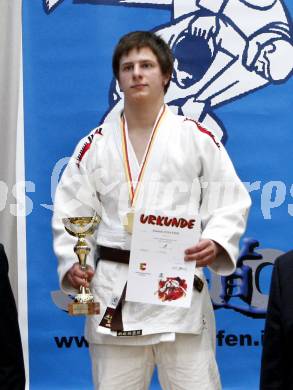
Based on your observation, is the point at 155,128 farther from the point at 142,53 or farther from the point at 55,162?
the point at 55,162

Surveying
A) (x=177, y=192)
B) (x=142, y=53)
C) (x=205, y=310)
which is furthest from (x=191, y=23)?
(x=205, y=310)

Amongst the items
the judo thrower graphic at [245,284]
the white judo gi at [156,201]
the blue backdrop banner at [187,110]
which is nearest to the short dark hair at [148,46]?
the white judo gi at [156,201]

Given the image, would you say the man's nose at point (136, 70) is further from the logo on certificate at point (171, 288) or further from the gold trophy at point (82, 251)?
the logo on certificate at point (171, 288)

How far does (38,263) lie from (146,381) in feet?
3.84

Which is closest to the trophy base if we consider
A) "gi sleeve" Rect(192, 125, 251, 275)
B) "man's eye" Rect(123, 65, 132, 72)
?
"gi sleeve" Rect(192, 125, 251, 275)

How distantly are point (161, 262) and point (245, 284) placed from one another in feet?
4.13

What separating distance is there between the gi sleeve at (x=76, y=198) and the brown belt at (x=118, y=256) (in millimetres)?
87

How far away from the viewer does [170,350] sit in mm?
3117

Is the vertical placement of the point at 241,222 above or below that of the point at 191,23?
below

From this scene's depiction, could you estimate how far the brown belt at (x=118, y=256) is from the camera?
3.12 meters

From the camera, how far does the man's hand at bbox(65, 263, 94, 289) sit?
310cm

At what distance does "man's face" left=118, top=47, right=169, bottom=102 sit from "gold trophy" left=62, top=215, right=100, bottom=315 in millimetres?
549

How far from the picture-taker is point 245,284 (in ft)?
13.7

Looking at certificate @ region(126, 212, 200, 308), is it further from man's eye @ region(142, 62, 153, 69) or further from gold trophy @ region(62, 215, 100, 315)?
man's eye @ region(142, 62, 153, 69)
